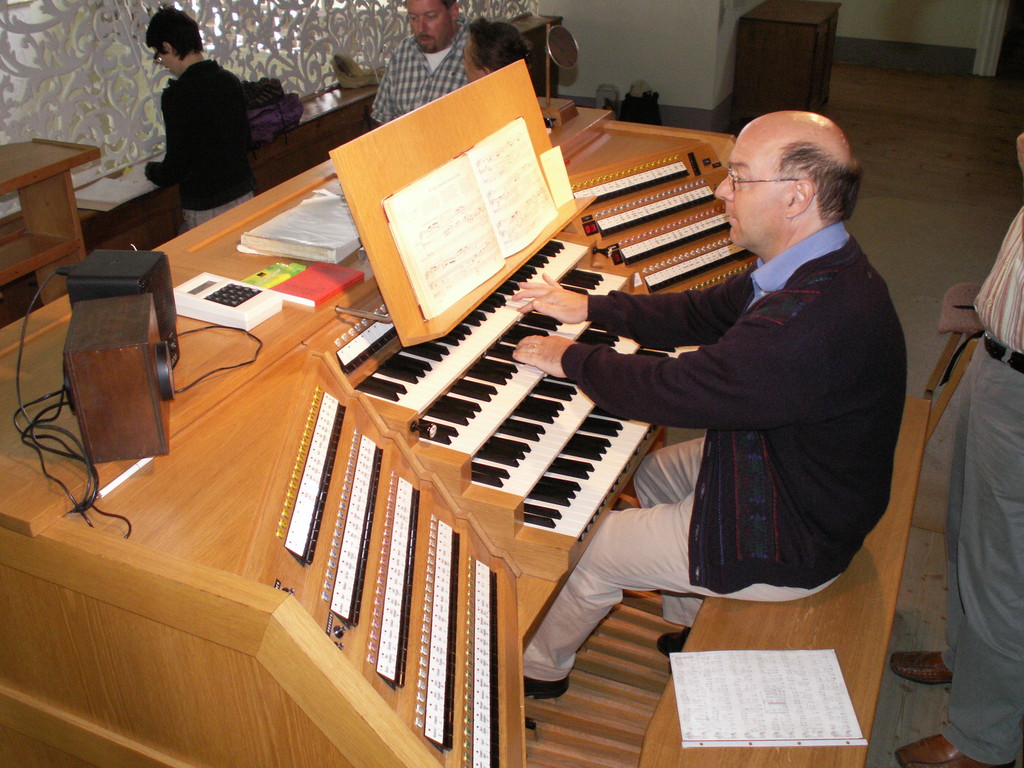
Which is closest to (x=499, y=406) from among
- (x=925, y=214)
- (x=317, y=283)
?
(x=317, y=283)

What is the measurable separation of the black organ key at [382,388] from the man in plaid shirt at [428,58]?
2.57 meters

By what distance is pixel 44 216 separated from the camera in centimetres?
420

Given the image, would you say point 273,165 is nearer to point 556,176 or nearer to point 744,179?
point 556,176

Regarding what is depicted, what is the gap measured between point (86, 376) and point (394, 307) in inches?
32.2

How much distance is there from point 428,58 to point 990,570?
356cm

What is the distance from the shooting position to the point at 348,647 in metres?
1.69

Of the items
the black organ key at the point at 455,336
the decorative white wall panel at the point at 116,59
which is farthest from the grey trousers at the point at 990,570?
the decorative white wall panel at the point at 116,59

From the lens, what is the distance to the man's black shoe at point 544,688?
2.52 meters

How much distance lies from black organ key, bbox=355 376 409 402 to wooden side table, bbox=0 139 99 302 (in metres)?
2.34

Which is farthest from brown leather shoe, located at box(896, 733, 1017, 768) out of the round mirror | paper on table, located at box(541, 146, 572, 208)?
the round mirror

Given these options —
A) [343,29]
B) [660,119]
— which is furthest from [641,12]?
[343,29]

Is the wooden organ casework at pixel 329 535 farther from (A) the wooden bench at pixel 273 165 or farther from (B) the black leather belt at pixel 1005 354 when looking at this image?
(A) the wooden bench at pixel 273 165

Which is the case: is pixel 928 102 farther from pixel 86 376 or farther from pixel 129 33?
pixel 86 376

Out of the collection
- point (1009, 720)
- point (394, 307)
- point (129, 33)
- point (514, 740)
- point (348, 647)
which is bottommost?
point (1009, 720)
